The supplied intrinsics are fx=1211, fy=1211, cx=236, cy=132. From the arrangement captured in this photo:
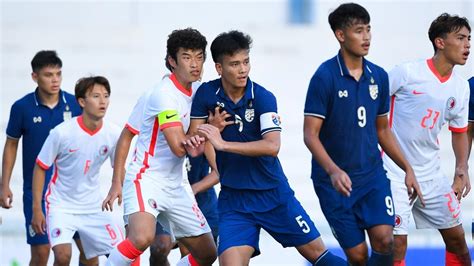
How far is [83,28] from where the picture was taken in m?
23.1

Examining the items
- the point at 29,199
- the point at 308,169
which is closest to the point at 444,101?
the point at 29,199

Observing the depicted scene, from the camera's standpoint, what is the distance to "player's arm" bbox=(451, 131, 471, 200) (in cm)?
956

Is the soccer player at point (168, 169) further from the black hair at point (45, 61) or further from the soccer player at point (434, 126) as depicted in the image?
the black hair at point (45, 61)

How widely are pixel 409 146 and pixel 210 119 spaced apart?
6.32ft

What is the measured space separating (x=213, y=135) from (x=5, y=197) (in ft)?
12.6

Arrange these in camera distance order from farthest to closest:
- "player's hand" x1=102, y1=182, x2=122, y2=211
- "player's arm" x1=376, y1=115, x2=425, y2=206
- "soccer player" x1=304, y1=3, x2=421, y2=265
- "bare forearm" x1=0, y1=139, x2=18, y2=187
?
"bare forearm" x1=0, y1=139, x2=18, y2=187 → "player's hand" x1=102, y1=182, x2=122, y2=211 → "player's arm" x1=376, y1=115, x2=425, y2=206 → "soccer player" x1=304, y1=3, x2=421, y2=265

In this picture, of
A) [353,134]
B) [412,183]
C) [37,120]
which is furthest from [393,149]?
[37,120]

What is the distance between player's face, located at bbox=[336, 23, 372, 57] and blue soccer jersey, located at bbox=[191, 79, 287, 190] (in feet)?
2.14

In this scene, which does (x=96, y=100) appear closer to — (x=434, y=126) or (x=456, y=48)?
(x=434, y=126)

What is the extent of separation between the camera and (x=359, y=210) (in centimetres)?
846

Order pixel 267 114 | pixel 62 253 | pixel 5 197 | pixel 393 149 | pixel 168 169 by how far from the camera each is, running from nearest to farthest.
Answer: pixel 267 114 → pixel 393 149 → pixel 168 169 → pixel 62 253 → pixel 5 197

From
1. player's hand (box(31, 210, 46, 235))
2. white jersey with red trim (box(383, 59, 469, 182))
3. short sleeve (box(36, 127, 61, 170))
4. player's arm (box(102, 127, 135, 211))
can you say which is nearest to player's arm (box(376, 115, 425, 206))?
white jersey with red trim (box(383, 59, 469, 182))

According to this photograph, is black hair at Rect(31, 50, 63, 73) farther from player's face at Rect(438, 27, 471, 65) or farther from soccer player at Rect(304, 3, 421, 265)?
player's face at Rect(438, 27, 471, 65)

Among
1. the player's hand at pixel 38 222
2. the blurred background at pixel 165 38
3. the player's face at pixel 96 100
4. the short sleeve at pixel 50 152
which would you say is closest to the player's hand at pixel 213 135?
the player's face at pixel 96 100
